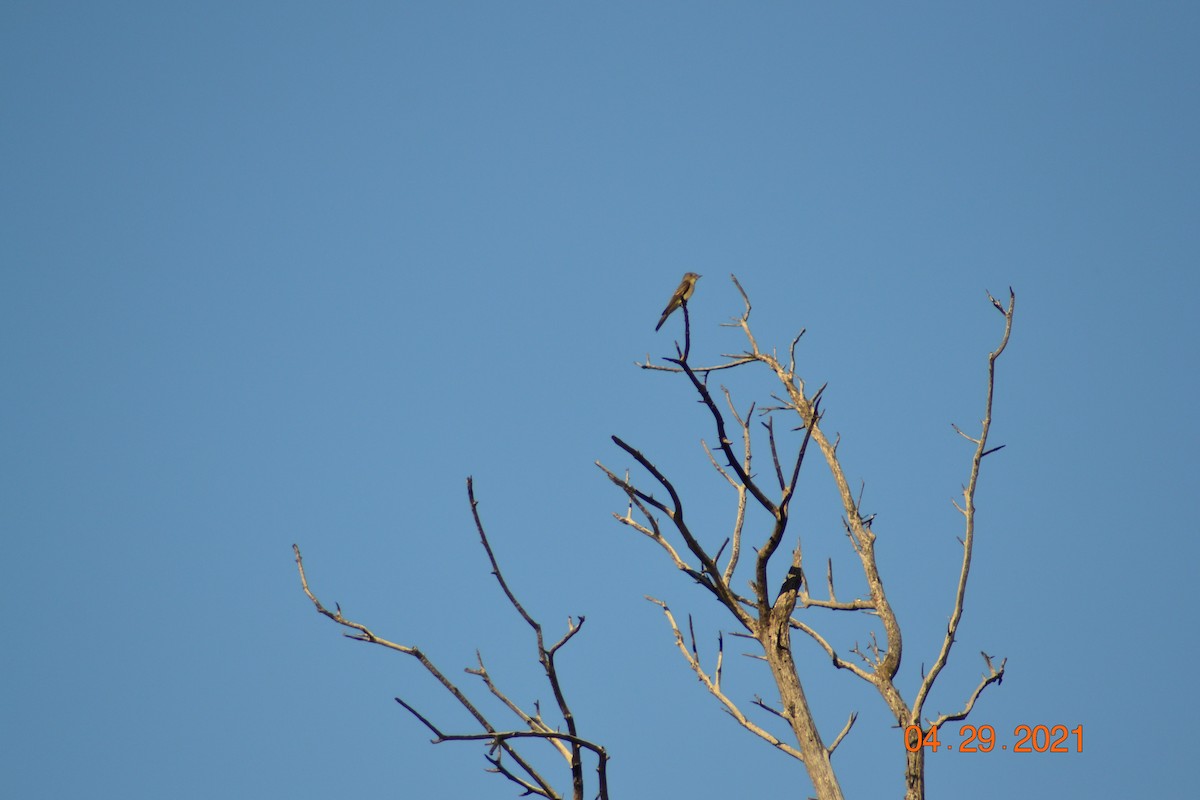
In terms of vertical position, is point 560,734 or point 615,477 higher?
point 615,477

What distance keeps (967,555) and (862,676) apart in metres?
1.43

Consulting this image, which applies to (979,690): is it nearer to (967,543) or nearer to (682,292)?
(967,543)

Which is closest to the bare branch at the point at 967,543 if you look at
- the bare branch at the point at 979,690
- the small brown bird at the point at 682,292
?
the bare branch at the point at 979,690

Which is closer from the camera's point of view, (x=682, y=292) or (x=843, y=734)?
(x=843, y=734)

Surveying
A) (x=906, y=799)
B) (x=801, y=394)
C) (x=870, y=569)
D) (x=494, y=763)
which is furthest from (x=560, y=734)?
(x=801, y=394)

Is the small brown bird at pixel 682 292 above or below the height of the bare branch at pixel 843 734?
above

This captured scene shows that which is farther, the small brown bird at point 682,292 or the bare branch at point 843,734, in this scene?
the small brown bird at point 682,292

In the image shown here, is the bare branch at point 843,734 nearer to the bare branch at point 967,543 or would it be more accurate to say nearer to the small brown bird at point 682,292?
the bare branch at point 967,543

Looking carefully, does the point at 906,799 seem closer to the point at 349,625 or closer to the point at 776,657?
the point at 776,657

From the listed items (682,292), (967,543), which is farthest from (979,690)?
(682,292)

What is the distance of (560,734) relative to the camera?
144 inches

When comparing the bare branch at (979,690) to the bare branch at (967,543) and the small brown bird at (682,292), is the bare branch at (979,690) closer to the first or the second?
the bare branch at (967,543)

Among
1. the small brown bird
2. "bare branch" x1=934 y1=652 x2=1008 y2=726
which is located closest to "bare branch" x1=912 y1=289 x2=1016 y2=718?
"bare branch" x1=934 y1=652 x2=1008 y2=726

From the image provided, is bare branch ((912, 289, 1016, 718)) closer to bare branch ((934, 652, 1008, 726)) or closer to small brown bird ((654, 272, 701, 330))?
bare branch ((934, 652, 1008, 726))
